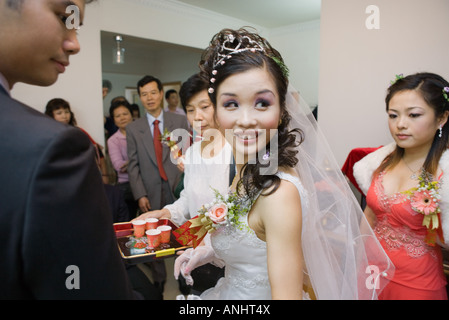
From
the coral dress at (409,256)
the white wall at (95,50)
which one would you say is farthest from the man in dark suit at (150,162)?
the coral dress at (409,256)

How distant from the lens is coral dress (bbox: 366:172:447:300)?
4.99 feet

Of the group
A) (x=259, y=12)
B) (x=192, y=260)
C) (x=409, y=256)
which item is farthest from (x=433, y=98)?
(x=259, y=12)

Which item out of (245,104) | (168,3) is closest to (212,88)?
(245,104)

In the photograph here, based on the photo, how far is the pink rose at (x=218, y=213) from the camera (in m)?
1.02

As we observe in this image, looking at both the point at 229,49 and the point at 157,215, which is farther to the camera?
the point at 157,215

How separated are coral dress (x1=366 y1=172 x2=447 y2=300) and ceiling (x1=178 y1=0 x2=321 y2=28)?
400 cm

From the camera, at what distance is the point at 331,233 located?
1094 mm

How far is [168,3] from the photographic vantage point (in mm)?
4359

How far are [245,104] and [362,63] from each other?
2014 mm

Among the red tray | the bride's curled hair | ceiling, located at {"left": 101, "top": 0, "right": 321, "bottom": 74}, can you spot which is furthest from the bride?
ceiling, located at {"left": 101, "top": 0, "right": 321, "bottom": 74}

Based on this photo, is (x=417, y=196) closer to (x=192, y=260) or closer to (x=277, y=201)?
(x=277, y=201)

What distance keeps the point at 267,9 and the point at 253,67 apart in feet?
15.0
